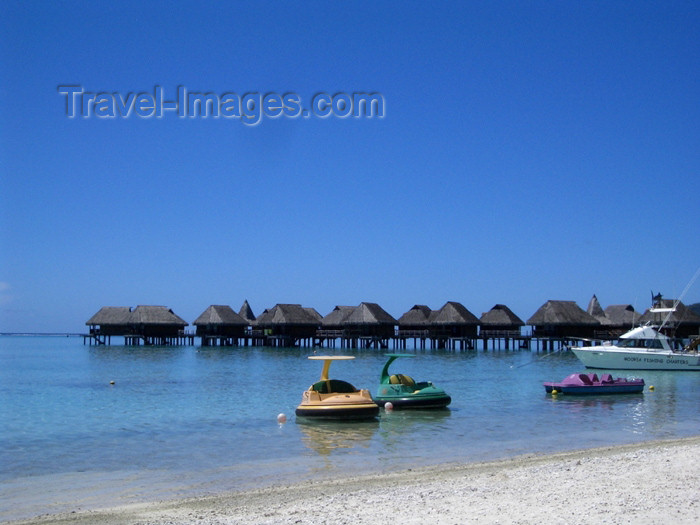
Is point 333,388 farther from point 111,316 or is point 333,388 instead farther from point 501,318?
point 111,316

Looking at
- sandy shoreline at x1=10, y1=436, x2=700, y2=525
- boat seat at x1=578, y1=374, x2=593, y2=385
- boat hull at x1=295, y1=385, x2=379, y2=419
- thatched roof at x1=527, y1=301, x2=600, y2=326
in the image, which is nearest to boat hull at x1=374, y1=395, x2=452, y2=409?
boat hull at x1=295, y1=385, x2=379, y2=419

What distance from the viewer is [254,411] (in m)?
21.3

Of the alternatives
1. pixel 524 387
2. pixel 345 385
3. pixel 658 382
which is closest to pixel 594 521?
pixel 345 385

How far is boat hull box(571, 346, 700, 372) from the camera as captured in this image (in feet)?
123

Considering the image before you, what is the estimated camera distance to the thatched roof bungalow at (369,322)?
66.6 metres

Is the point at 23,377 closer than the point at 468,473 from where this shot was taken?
No

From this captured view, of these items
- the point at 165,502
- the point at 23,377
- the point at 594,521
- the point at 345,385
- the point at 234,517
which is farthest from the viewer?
the point at 23,377

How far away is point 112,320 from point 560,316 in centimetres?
4336

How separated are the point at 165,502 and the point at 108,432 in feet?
26.0

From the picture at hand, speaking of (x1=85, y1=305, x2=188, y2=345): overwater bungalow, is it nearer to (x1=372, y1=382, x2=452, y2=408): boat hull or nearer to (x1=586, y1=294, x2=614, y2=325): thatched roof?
(x1=586, y1=294, x2=614, y2=325): thatched roof

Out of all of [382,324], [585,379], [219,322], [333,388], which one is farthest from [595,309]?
[333,388]

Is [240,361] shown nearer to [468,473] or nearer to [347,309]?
[347,309]

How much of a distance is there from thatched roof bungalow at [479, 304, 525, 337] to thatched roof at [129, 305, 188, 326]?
3033 cm

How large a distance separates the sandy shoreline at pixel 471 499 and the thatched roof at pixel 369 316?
5411cm
